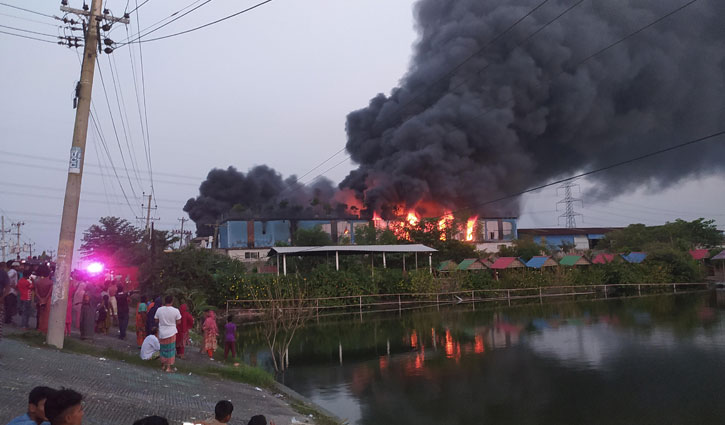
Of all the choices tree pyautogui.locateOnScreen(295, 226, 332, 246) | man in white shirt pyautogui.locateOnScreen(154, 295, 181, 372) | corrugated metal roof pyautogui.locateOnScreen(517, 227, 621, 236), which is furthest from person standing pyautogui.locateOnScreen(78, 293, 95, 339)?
corrugated metal roof pyautogui.locateOnScreen(517, 227, 621, 236)

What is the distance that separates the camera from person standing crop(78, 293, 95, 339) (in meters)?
12.0

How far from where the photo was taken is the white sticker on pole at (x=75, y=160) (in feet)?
34.9

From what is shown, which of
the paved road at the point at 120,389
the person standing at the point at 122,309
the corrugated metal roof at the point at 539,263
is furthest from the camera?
the corrugated metal roof at the point at 539,263

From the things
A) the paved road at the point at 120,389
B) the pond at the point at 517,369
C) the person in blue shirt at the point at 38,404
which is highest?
the person in blue shirt at the point at 38,404

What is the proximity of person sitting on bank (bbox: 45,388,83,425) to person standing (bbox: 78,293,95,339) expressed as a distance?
9.21 metres

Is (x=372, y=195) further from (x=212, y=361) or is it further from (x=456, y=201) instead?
(x=212, y=361)

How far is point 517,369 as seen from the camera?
13.6 meters

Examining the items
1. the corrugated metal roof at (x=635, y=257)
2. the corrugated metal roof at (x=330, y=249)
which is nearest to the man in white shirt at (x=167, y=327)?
the corrugated metal roof at (x=330, y=249)

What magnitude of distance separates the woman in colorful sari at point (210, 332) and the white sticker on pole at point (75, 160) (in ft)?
13.9

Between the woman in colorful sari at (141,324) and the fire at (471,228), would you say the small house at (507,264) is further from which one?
the woman in colorful sari at (141,324)

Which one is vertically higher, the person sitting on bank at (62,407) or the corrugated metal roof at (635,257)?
the corrugated metal roof at (635,257)

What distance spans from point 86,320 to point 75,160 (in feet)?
12.5

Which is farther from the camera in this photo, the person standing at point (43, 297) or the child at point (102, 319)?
the child at point (102, 319)

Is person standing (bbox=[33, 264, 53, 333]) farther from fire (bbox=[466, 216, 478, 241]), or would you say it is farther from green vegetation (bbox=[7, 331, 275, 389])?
fire (bbox=[466, 216, 478, 241])
